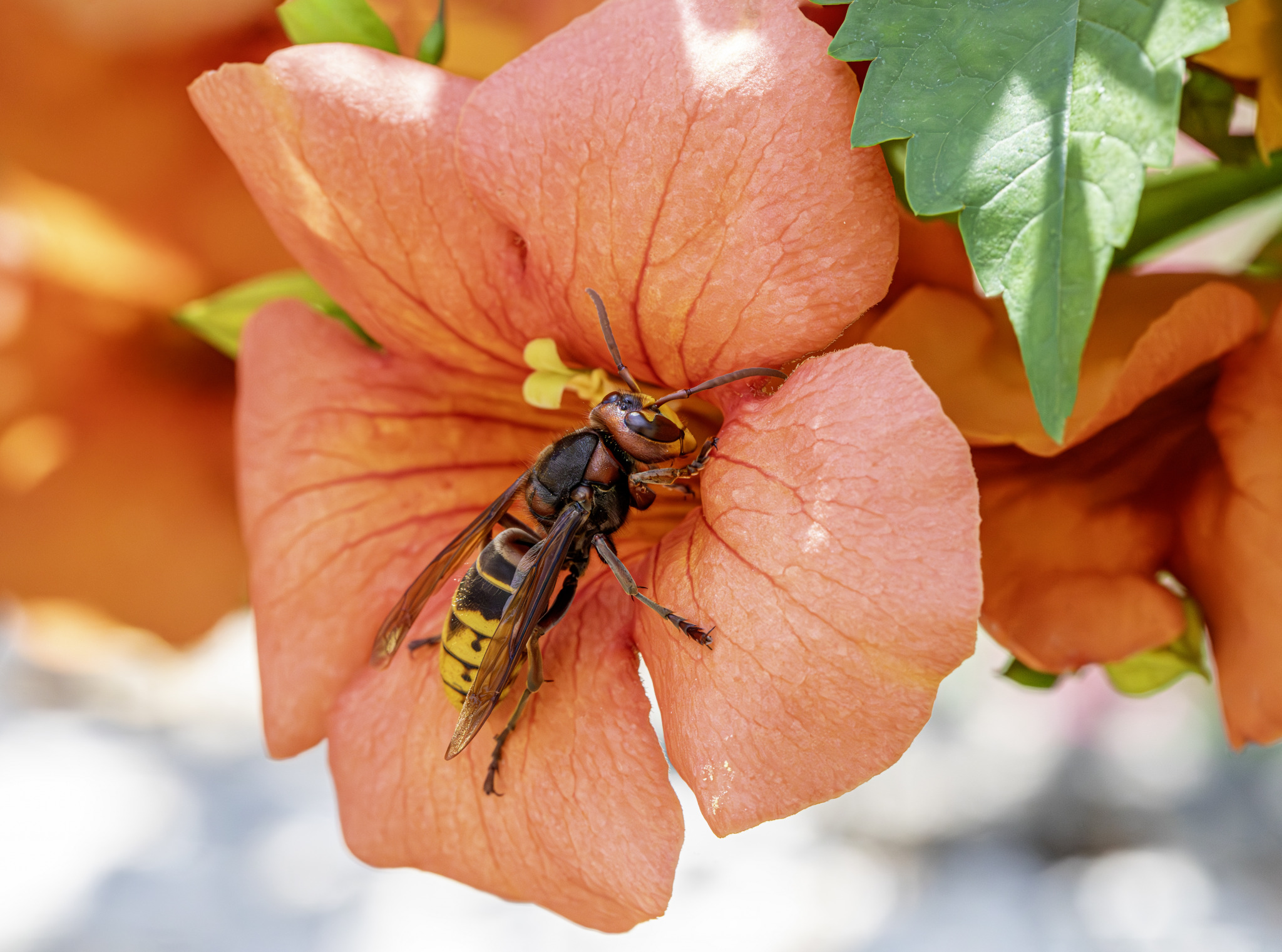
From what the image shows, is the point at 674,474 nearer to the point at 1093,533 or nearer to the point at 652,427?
the point at 652,427

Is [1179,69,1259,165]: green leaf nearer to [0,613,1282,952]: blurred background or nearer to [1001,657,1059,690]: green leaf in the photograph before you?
[1001,657,1059,690]: green leaf

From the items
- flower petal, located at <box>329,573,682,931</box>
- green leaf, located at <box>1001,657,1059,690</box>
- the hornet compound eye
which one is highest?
the hornet compound eye

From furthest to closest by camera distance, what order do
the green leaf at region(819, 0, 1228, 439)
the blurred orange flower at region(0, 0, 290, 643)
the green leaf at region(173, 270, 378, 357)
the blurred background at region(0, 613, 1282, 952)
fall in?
the blurred background at region(0, 613, 1282, 952) → the blurred orange flower at region(0, 0, 290, 643) → the green leaf at region(173, 270, 378, 357) → the green leaf at region(819, 0, 1228, 439)

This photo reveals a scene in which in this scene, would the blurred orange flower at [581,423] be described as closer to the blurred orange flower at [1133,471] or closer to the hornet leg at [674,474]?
the hornet leg at [674,474]

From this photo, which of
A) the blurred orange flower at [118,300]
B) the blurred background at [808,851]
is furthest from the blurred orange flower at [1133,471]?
the blurred background at [808,851]

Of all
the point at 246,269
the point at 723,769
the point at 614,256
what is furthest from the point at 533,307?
the point at 246,269

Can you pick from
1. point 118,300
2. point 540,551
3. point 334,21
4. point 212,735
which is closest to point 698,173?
point 540,551

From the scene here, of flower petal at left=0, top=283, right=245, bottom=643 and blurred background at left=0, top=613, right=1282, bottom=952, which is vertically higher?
flower petal at left=0, top=283, right=245, bottom=643

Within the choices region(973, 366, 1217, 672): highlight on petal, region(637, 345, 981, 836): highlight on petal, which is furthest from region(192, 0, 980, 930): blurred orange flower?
region(973, 366, 1217, 672): highlight on petal
